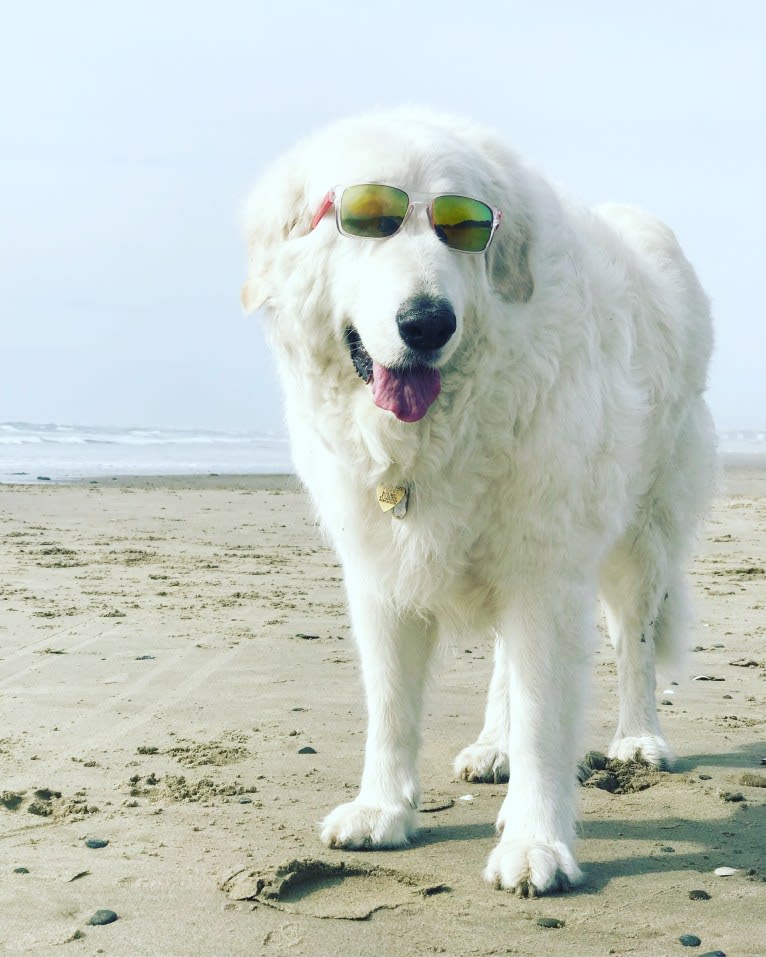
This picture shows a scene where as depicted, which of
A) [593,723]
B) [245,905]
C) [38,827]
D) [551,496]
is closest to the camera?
[245,905]

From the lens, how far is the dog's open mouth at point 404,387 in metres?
2.91

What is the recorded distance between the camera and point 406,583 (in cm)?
316

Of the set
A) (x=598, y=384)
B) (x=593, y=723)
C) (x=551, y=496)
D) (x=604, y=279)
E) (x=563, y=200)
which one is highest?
(x=563, y=200)

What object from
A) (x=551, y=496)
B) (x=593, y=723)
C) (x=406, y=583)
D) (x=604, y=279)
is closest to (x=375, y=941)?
(x=406, y=583)

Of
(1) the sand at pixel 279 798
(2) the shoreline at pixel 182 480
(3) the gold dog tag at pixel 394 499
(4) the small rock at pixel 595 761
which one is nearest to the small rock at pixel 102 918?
(1) the sand at pixel 279 798

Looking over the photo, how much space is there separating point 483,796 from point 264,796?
28.7 inches

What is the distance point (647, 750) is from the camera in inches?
160

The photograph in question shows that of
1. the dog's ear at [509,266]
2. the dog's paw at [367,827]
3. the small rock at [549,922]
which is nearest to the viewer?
the small rock at [549,922]

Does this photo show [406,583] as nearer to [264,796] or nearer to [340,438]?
[340,438]

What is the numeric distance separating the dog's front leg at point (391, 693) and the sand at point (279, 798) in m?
0.15

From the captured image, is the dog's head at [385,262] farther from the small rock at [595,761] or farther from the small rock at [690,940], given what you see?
the small rock at [595,761]

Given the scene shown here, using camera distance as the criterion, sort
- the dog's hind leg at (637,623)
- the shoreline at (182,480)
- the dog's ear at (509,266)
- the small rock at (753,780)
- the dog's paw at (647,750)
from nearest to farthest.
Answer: the dog's ear at (509,266)
the small rock at (753,780)
the dog's paw at (647,750)
the dog's hind leg at (637,623)
the shoreline at (182,480)

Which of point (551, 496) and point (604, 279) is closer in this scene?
point (551, 496)

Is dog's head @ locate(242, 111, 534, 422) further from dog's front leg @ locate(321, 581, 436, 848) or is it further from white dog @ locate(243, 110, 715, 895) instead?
dog's front leg @ locate(321, 581, 436, 848)
